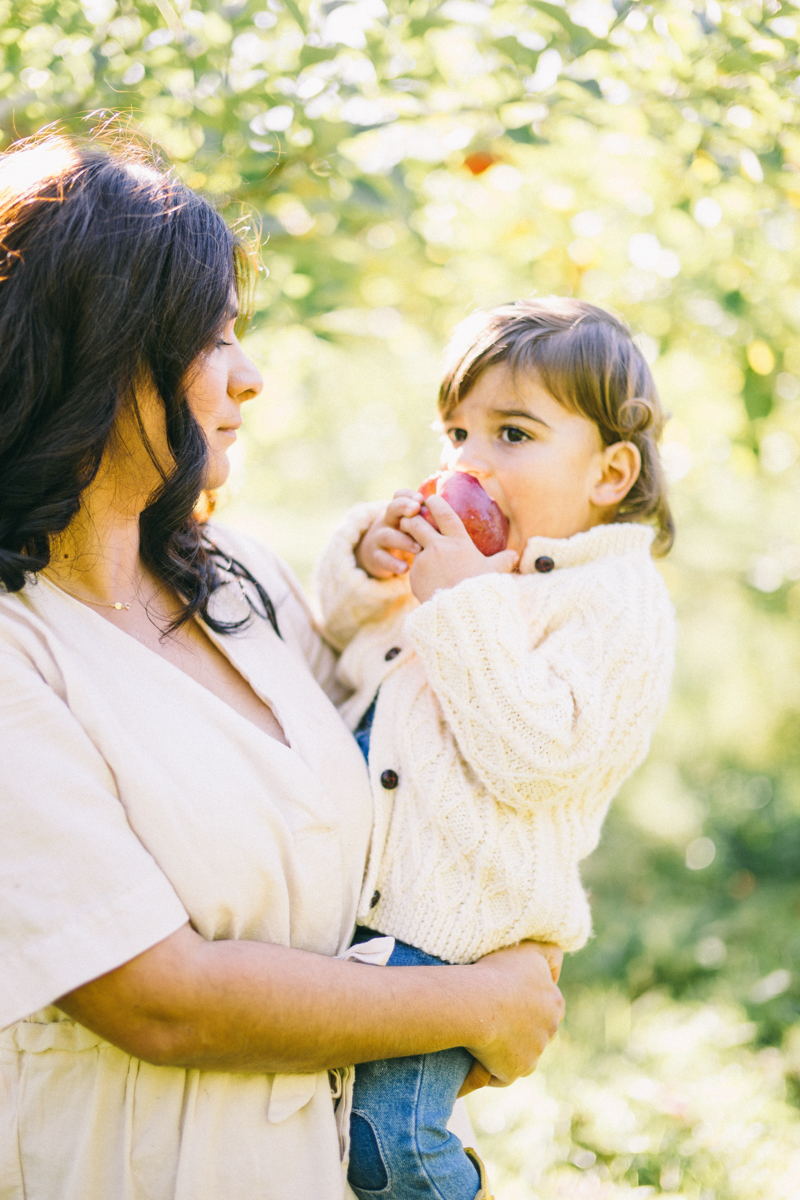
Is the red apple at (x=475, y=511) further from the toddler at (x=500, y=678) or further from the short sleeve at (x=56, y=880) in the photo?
the short sleeve at (x=56, y=880)

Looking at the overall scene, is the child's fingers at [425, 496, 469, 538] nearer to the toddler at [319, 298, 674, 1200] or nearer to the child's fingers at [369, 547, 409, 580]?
the toddler at [319, 298, 674, 1200]

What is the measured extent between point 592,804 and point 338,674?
582 mm

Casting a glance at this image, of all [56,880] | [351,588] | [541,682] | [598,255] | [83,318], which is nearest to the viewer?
[56,880]

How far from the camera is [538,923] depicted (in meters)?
1.63

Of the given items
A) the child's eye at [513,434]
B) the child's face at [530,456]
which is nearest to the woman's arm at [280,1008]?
the child's face at [530,456]

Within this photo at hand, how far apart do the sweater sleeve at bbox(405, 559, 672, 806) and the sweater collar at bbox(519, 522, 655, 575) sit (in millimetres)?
157

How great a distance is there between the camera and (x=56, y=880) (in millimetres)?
1168

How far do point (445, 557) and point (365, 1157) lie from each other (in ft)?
3.23

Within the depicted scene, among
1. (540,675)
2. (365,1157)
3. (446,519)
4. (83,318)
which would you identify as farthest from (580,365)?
(365,1157)

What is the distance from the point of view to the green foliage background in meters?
2.01

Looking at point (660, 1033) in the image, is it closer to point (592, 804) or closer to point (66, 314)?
point (592, 804)

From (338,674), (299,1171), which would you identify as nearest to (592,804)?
(338,674)

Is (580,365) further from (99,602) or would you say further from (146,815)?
(146,815)

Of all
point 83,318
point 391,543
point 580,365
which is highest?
point 83,318
